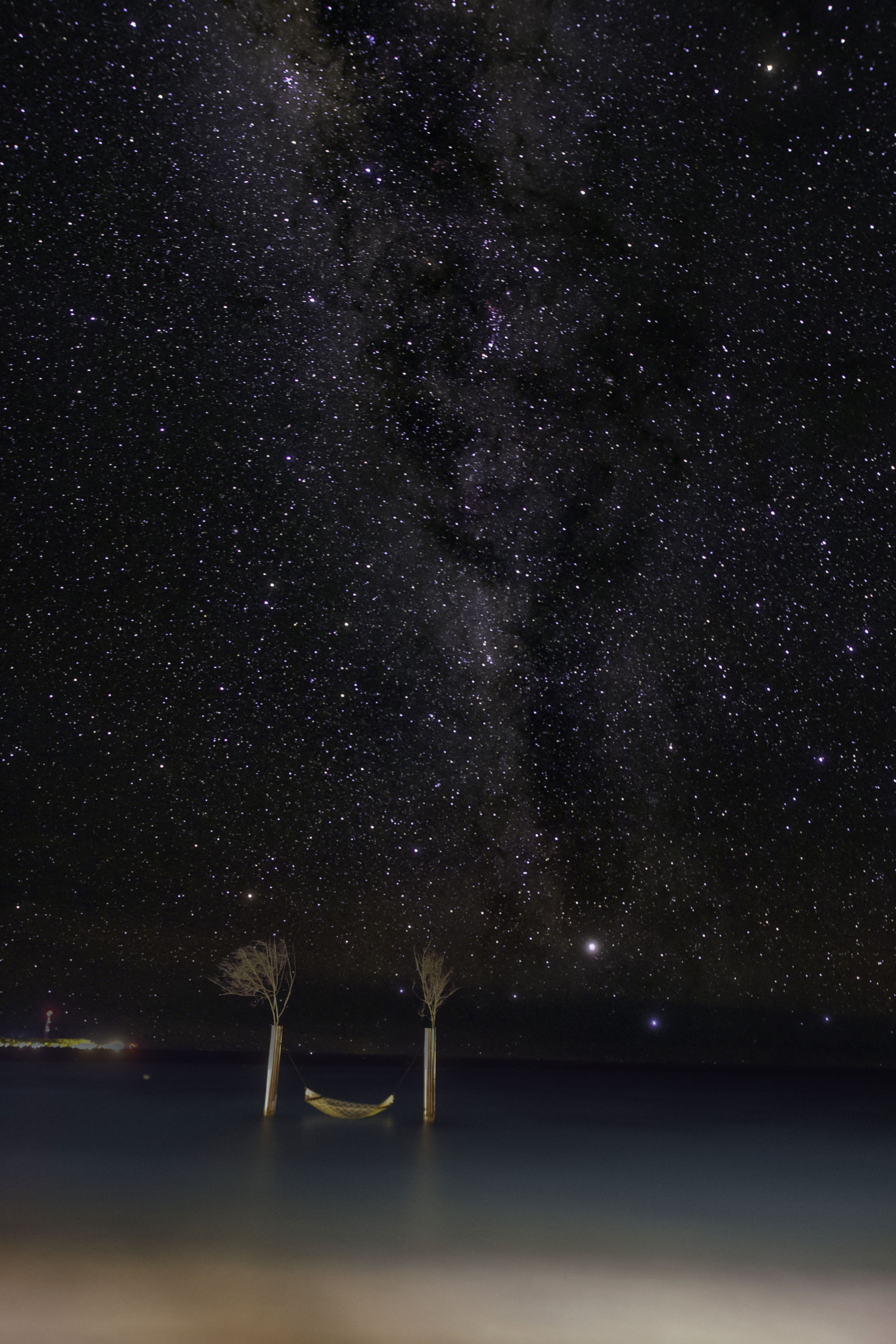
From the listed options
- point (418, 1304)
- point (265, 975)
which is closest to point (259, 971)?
point (265, 975)

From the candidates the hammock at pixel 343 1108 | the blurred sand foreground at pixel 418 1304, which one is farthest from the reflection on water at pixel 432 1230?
the hammock at pixel 343 1108

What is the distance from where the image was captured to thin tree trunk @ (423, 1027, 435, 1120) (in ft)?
55.4

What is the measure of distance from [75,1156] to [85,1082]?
30128mm

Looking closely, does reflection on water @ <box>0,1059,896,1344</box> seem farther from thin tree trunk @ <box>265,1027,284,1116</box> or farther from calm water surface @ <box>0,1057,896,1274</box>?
thin tree trunk @ <box>265,1027,284,1116</box>

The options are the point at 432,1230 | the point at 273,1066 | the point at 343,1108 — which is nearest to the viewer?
the point at 432,1230

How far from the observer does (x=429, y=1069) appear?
19.1m

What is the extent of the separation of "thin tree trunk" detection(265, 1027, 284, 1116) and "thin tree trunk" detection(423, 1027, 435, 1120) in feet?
8.98

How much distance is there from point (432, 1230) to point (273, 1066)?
8.65 meters

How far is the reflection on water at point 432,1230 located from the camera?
7676 mm

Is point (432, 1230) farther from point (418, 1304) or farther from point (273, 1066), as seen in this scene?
point (273, 1066)

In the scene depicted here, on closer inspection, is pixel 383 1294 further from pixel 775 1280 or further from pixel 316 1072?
pixel 316 1072

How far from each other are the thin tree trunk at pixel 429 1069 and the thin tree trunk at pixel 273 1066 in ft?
8.98

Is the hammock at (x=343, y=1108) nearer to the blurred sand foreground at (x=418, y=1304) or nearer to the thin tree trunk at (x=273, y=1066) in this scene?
the thin tree trunk at (x=273, y=1066)

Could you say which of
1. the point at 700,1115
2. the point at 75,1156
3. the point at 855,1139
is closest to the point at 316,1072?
the point at 700,1115
